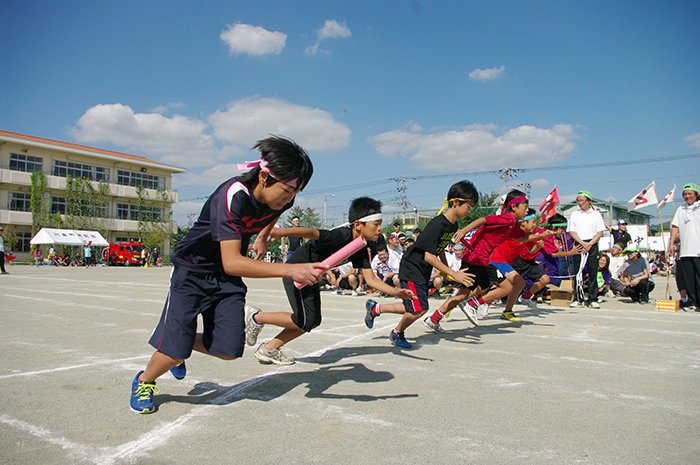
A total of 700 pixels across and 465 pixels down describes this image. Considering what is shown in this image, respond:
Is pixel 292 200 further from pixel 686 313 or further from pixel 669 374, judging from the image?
pixel 686 313

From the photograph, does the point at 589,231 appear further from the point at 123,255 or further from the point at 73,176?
the point at 73,176

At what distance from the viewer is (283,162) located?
286cm

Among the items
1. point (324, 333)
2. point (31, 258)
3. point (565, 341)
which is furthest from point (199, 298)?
point (31, 258)

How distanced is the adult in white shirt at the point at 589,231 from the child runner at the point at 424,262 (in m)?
5.10

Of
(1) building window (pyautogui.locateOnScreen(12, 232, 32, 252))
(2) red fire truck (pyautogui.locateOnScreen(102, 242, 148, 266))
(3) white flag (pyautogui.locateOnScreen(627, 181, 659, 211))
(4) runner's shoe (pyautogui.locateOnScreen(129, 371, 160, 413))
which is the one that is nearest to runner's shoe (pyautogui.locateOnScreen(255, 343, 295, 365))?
(4) runner's shoe (pyautogui.locateOnScreen(129, 371, 160, 413))

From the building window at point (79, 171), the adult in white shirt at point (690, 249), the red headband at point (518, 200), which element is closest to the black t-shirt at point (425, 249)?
the red headband at point (518, 200)

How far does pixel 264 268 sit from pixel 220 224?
46 cm

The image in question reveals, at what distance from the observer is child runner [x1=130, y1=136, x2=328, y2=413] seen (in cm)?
284

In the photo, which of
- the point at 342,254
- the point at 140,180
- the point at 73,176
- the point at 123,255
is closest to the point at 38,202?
the point at 73,176

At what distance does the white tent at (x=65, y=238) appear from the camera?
3962cm

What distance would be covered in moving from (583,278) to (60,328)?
1019 centimetres

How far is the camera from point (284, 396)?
3295mm

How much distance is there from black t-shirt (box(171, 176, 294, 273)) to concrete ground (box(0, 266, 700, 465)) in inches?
39.2

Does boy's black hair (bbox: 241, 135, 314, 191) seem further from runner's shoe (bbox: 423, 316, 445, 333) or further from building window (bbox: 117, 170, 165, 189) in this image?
building window (bbox: 117, 170, 165, 189)
